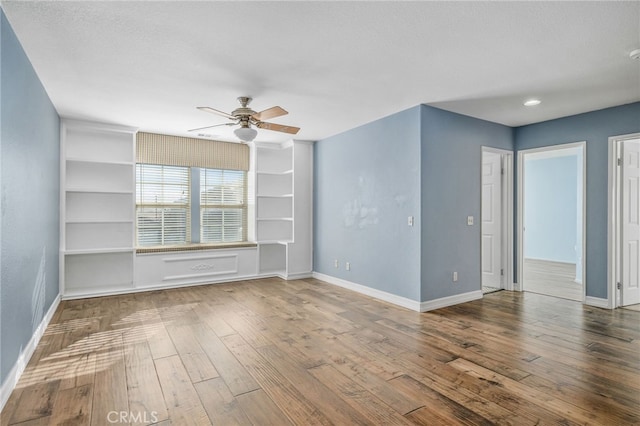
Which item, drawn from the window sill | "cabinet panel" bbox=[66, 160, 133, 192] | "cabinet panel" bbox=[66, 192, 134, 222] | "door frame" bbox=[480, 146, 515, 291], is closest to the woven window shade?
"cabinet panel" bbox=[66, 160, 133, 192]

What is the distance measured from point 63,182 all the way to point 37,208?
67.1 inches

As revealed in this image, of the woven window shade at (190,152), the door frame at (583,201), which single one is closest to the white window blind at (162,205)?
the woven window shade at (190,152)

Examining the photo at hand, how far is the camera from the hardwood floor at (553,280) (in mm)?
4992

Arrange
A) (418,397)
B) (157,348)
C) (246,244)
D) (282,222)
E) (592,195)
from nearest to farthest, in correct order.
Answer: (418,397)
(157,348)
(592,195)
(246,244)
(282,222)

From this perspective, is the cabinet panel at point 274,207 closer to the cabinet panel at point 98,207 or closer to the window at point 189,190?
the window at point 189,190

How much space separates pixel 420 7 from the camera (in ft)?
6.86

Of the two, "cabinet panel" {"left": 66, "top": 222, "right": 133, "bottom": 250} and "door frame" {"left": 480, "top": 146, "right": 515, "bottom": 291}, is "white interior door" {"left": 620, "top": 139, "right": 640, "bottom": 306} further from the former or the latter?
"cabinet panel" {"left": 66, "top": 222, "right": 133, "bottom": 250}

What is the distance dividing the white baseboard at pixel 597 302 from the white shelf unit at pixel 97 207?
6416mm

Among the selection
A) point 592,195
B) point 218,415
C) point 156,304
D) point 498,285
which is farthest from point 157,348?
point 592,195

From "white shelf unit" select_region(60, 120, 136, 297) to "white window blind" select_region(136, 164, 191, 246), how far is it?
270mm

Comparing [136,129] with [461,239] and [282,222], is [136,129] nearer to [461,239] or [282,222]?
[282,222]

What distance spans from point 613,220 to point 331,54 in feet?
13.4

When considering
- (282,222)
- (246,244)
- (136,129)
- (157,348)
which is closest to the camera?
(157,348)

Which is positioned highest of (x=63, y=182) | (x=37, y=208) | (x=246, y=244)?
(x=63, y=182)
